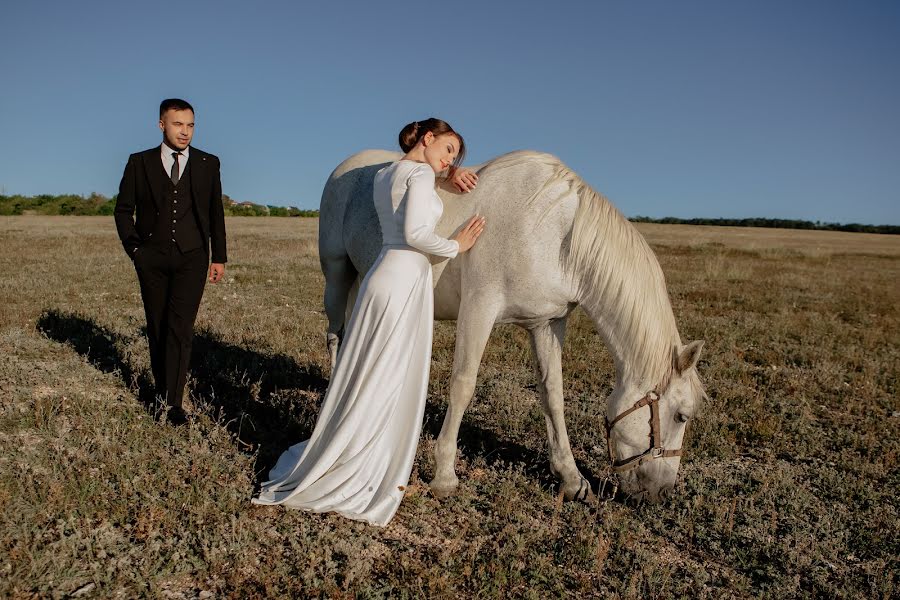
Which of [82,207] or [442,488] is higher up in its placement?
[82,207]

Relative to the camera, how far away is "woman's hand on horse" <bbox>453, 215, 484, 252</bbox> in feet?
12.1

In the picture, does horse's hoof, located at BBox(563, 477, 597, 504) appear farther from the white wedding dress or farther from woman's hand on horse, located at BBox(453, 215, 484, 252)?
woman's hand on horse, located at BBox(453, 215, 484, 252)

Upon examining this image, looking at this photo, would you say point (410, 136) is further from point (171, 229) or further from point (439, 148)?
point (171, 229)

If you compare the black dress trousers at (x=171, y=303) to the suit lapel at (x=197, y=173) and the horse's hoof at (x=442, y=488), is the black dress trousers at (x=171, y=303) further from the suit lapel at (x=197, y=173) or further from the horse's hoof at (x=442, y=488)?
the horse's hoof at (x=442, y=488)

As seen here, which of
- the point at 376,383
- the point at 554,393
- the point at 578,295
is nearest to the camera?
the point at 376,383

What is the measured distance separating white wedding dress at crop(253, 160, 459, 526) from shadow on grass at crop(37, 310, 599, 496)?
0.79m

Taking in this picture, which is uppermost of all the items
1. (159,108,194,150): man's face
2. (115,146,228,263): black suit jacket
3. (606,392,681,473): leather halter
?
(159,108,194,150): man's face

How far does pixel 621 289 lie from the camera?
12.4ft

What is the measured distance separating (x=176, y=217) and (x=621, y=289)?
336 centimetres

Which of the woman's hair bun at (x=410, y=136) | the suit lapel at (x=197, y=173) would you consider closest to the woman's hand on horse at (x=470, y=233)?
the woman's hair bun at (x=410, y=136)

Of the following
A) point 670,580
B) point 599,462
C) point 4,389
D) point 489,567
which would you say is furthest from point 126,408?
point 670,580

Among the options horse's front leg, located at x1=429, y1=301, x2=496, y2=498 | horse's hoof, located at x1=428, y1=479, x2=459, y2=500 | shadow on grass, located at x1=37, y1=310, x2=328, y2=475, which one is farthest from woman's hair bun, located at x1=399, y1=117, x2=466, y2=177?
shadow on grass, located at x1=37, y1=310, x2=328, y2=475

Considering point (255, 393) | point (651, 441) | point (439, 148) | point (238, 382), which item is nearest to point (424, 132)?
point (439, 148)

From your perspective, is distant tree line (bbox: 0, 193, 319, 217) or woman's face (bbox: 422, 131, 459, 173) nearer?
woman's face (bbox: 422, 131, 459, 173)
